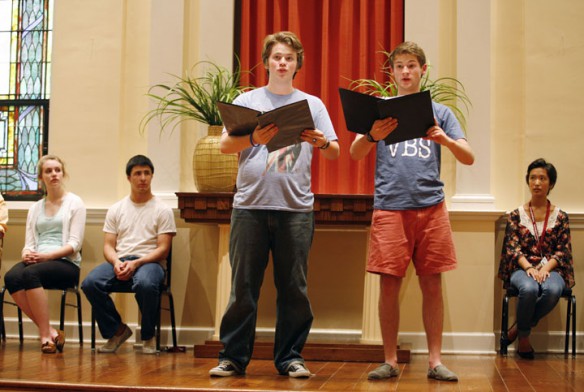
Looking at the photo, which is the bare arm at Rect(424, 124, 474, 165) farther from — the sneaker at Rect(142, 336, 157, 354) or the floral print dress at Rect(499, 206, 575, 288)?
the sneaker at Rect(142, 336, 157, 354)

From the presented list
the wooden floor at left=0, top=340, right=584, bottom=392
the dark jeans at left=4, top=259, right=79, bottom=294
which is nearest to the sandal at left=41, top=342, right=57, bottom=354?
the wooden floor at left=0, top=340, right=584, bottom=392

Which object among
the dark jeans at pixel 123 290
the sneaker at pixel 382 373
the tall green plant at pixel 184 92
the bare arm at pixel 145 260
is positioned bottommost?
the sneaker at pixel 382 373

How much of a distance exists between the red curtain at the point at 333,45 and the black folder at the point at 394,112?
1.73 m

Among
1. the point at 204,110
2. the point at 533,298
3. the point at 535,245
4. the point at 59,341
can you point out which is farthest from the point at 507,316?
the point at 59,341

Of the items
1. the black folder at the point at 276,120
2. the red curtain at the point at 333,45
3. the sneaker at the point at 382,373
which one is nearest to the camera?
the black folder at the point at 276,120

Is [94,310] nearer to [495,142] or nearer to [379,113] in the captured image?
[379,113]

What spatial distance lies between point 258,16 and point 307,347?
2173 mm

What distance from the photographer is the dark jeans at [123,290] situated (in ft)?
15.1

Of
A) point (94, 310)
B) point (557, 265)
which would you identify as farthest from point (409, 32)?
point (94, 310)

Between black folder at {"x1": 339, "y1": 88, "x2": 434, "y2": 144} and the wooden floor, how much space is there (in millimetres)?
1051

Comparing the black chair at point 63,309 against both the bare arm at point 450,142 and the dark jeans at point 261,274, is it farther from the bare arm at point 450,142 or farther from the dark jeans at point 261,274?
the bare arm at point 450,142

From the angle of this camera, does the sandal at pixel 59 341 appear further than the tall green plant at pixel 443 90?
No

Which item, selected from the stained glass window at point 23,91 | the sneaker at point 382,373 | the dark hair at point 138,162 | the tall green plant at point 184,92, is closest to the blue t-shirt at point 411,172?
the sneaker at point 382,373

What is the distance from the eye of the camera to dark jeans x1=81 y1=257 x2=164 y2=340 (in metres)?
4.60
